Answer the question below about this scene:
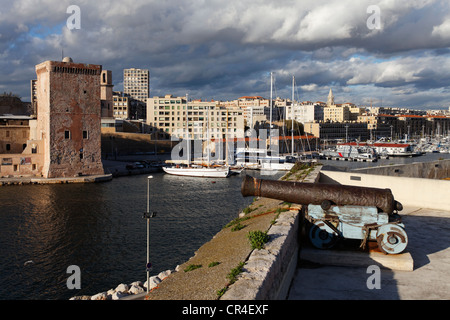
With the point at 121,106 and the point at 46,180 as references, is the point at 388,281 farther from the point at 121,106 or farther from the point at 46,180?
the point at 121,106

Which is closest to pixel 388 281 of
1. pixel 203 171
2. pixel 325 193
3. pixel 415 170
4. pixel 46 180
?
pixel 325 193

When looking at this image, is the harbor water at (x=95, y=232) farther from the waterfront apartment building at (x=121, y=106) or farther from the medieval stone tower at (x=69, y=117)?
the waterfront apartment building at (x=121, y=106)

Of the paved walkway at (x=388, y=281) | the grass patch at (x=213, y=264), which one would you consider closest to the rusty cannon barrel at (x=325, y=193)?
the paved walkway at (x=388, y=281)

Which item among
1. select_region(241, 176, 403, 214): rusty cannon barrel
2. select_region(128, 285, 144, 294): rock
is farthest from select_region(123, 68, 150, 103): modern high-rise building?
select_region(241, 176, 403, 214): rusty cannon barrel

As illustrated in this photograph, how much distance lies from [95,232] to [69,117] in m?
20.8

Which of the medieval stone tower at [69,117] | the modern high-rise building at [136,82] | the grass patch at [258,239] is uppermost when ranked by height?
the modern high-rise building at [136,82]

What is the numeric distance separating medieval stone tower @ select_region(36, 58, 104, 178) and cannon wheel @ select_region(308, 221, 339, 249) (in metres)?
32.0

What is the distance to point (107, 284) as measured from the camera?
1152cm

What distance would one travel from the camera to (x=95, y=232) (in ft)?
57.8

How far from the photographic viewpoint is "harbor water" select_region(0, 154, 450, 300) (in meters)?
12.1

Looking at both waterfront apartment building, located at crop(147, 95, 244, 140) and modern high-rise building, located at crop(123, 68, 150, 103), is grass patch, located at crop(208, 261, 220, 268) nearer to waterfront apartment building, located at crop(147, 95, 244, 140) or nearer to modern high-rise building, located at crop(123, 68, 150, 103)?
waterfront apartment building, located at crop(147, 95, 244, 140)

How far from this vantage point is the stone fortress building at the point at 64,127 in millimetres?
34688
